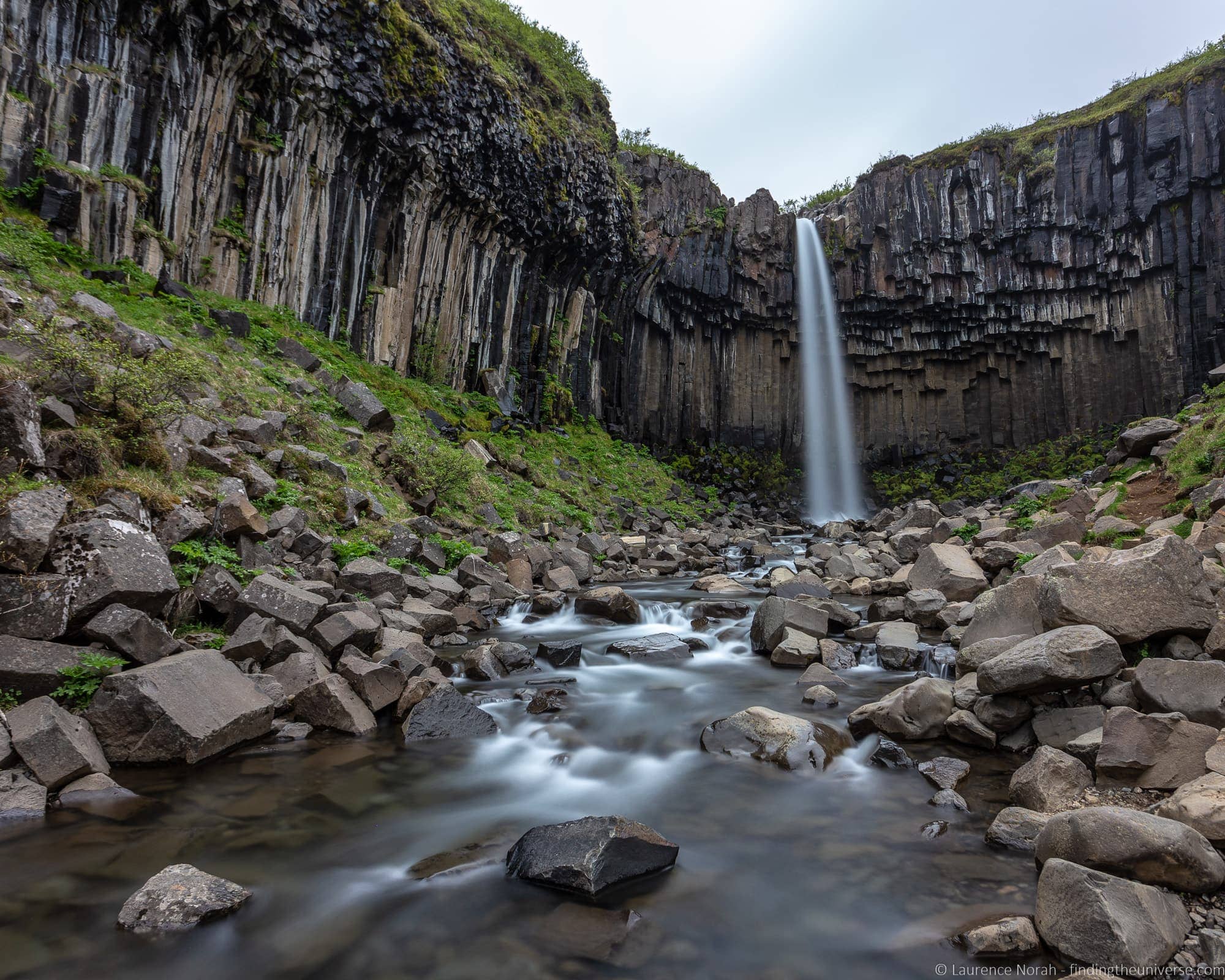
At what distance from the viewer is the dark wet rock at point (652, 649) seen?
8.14 m

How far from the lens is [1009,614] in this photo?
6.12 m

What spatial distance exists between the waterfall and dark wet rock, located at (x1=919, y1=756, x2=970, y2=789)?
100ft

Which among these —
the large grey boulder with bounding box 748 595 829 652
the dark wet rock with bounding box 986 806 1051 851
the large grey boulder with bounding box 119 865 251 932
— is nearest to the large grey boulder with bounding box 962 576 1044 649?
the large grey boulder with bounding box 748 595 829 652

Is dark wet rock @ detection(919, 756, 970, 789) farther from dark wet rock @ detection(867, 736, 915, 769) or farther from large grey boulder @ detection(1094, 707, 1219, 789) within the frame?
large grey boulder @ detection(1094, 707, 1219, 789)

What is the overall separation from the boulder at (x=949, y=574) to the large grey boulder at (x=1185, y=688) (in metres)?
4.93

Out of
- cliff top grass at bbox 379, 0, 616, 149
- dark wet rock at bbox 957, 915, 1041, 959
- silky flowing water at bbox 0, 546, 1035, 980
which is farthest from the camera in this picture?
cliff top grass at bbox 379, 0, 616, 149

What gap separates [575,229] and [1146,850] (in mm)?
25142

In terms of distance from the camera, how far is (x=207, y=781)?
427cm

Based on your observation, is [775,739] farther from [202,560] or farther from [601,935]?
[202,560]

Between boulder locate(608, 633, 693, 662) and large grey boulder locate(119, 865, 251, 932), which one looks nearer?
large grey boulder locate(119, 865, 251, 932)

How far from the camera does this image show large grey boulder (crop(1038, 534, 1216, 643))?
16.0ft

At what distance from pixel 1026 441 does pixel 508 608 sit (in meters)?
34.5

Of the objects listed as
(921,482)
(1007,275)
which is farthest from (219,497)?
(1007,275)

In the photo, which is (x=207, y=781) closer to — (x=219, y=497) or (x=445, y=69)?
(x=219, y=497)
